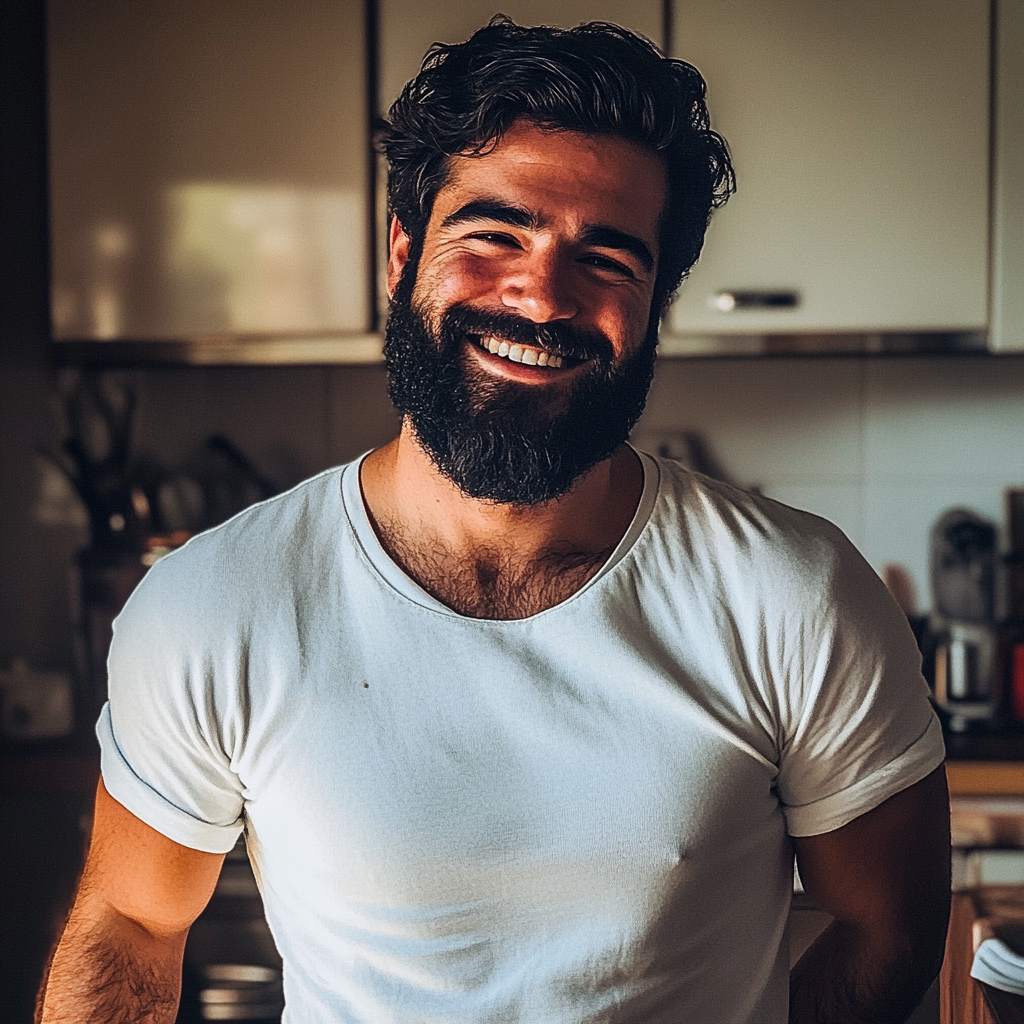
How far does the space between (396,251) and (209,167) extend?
37.1 inches

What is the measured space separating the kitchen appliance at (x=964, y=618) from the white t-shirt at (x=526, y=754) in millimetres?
1084

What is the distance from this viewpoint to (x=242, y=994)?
1818 millimetres

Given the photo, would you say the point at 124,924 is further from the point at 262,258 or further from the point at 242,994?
the point at 262,258

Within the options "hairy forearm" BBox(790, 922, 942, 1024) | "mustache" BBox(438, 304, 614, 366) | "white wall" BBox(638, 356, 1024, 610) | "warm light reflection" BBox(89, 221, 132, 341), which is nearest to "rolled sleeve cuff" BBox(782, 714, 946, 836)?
"hairy forearm" BBox(790, 922, 942, 1024)

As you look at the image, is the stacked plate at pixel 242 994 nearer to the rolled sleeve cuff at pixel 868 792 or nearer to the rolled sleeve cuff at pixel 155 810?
the rolled sleeve cuff at pixel 155 810

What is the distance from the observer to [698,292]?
Result: 74.8 inches

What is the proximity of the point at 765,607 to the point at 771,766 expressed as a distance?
4.8 inches

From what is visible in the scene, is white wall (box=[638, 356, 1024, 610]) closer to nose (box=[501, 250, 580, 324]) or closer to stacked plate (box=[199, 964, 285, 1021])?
stacked plate (box=[199, 964, 285, 1021])

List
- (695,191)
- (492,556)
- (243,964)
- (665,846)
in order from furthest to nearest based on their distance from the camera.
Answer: (243,964), (695,191), (492,556), (665,846)

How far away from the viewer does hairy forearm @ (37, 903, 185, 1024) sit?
0.96m

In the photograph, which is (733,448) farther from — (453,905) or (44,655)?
(453,905)

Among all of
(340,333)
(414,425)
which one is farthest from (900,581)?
(414,425)

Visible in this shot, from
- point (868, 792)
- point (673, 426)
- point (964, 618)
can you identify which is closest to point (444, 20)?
point (673, 426)

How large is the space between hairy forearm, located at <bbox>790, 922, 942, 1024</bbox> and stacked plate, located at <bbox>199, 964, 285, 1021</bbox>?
103 centimetres
